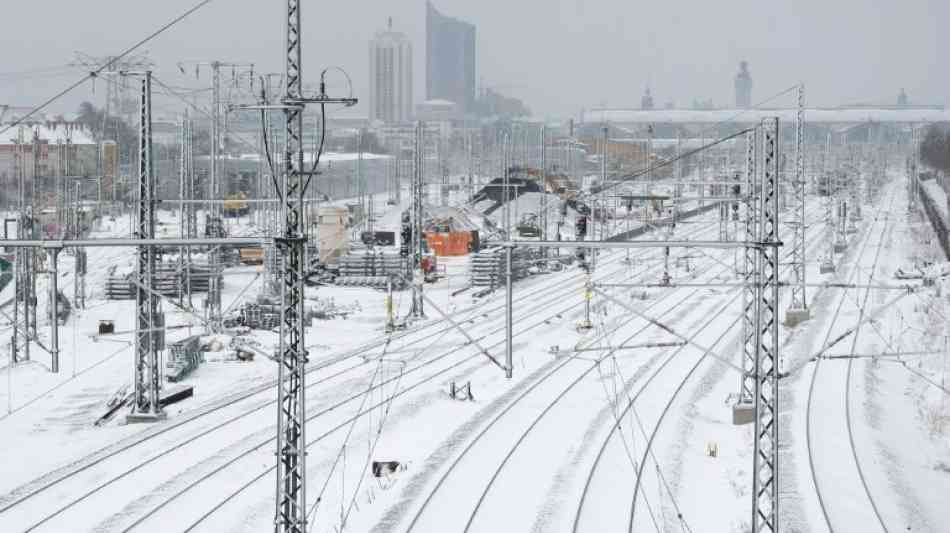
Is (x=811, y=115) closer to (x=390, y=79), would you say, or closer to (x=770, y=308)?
(x=390, y=79)

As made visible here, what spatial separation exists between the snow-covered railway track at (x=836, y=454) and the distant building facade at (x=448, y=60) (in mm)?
152185

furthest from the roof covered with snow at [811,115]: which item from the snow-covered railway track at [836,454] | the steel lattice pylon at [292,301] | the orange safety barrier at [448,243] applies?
the steel lattice pylon at [292,301]

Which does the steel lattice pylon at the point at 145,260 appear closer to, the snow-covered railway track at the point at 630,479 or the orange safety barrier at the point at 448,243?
the snow-covered railway track at the point at 630,479

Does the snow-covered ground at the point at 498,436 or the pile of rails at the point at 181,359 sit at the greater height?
the pile of rails at the point at 181,359

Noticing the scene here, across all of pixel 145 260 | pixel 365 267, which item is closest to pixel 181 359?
pixel 145 260

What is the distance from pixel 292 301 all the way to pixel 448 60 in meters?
168

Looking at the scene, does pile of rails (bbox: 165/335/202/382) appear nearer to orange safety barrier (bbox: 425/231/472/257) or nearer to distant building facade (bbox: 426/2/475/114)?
orange safety barrier (bbox: 425/231/472/257)

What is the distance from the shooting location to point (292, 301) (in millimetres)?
7359

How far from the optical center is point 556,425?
1433 cm

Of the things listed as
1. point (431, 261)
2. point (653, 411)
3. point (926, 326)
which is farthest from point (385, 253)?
point (653, 411)

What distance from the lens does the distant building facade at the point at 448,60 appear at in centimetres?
17000

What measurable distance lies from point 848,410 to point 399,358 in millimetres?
7026

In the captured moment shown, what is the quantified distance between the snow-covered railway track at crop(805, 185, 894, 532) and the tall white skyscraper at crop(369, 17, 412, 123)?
129166 mm

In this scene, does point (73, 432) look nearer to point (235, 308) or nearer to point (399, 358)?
point (399, 358)
